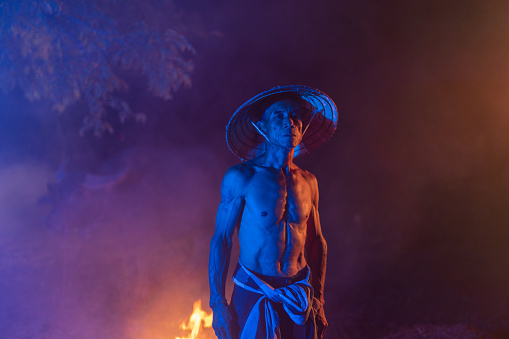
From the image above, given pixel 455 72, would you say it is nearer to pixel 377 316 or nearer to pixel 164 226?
pixel 377 316

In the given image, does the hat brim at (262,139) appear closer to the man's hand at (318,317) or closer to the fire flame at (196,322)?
the man's hand at (318,317)

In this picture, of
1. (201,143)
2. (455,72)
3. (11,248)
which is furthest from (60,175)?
(455,72)

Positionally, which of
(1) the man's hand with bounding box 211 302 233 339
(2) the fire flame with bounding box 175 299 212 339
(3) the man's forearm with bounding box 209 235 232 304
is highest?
(2) the fire flame with bounding box 175 299 212 339

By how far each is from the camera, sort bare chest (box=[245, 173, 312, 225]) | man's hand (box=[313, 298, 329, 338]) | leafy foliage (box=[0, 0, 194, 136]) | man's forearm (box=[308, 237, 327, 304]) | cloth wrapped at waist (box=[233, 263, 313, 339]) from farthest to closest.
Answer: leafy foliage (box=[0, 0, 194, 136]) → man's forearm (box=[308, 237, 327, 304]) → man's hand (box=[313, 298, 329, 338]) → bare chest (box=[245, 173, 312, 225]) → cloth wrapped at waist (box=[233, 263, 313, 339])

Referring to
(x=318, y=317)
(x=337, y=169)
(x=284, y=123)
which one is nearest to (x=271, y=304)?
(x=318, y=317)

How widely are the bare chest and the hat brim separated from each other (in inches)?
14.5

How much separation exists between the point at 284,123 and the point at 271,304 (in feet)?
3.42

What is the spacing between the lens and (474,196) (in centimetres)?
441

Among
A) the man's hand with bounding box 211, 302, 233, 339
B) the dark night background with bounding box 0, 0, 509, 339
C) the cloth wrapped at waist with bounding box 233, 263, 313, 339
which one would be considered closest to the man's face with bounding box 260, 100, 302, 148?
the cloth wrapped at waist with bounding box 233, 263, 313, 339

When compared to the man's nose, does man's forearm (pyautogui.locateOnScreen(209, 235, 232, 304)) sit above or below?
below

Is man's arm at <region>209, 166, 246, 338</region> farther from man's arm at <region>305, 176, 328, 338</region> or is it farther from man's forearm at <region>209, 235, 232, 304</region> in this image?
man's arm at <region>305, 176, 328, 338</region>

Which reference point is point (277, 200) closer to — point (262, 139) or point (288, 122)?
point (288, 122)

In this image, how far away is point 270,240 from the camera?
1786mm

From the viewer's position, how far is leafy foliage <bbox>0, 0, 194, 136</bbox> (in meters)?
4.06
